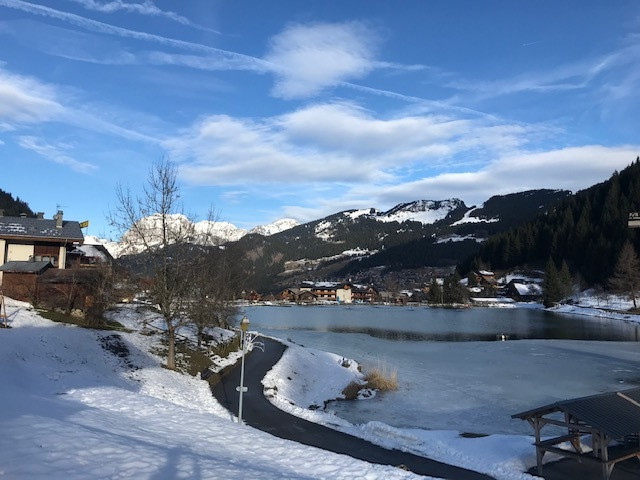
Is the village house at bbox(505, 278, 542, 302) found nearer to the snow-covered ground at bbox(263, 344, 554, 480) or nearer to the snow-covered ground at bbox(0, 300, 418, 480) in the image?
the snow-covered ground at bbox(263, 344, 554, 480)

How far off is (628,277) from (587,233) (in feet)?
181

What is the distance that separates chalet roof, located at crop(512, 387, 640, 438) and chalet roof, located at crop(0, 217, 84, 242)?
4597 cm

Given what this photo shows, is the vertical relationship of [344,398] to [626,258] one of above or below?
below

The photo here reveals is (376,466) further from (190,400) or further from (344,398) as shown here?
(344,398)

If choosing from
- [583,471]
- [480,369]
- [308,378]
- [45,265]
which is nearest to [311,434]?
[583,471]

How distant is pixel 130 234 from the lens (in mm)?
29906

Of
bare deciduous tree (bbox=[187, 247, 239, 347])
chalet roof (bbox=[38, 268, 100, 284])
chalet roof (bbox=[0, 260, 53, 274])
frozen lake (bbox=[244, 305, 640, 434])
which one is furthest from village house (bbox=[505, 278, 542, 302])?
chalet roof (bbox=[0, 260, 53, 274])

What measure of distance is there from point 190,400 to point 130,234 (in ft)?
36.7

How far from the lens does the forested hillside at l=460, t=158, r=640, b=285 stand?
141500 millimetres

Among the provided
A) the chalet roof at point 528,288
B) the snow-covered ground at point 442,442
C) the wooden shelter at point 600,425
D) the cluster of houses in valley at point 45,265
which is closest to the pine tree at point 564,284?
the chalet roof at point 528,288

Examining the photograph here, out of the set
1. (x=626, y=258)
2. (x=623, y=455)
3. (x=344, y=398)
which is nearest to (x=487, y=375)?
(x=344, y=398)

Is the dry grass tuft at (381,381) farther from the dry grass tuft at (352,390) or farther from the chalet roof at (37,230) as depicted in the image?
the chalet roof at (37,230)

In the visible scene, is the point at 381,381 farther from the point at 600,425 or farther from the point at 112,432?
the point at 112,432

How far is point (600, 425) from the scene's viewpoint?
50.9ft
